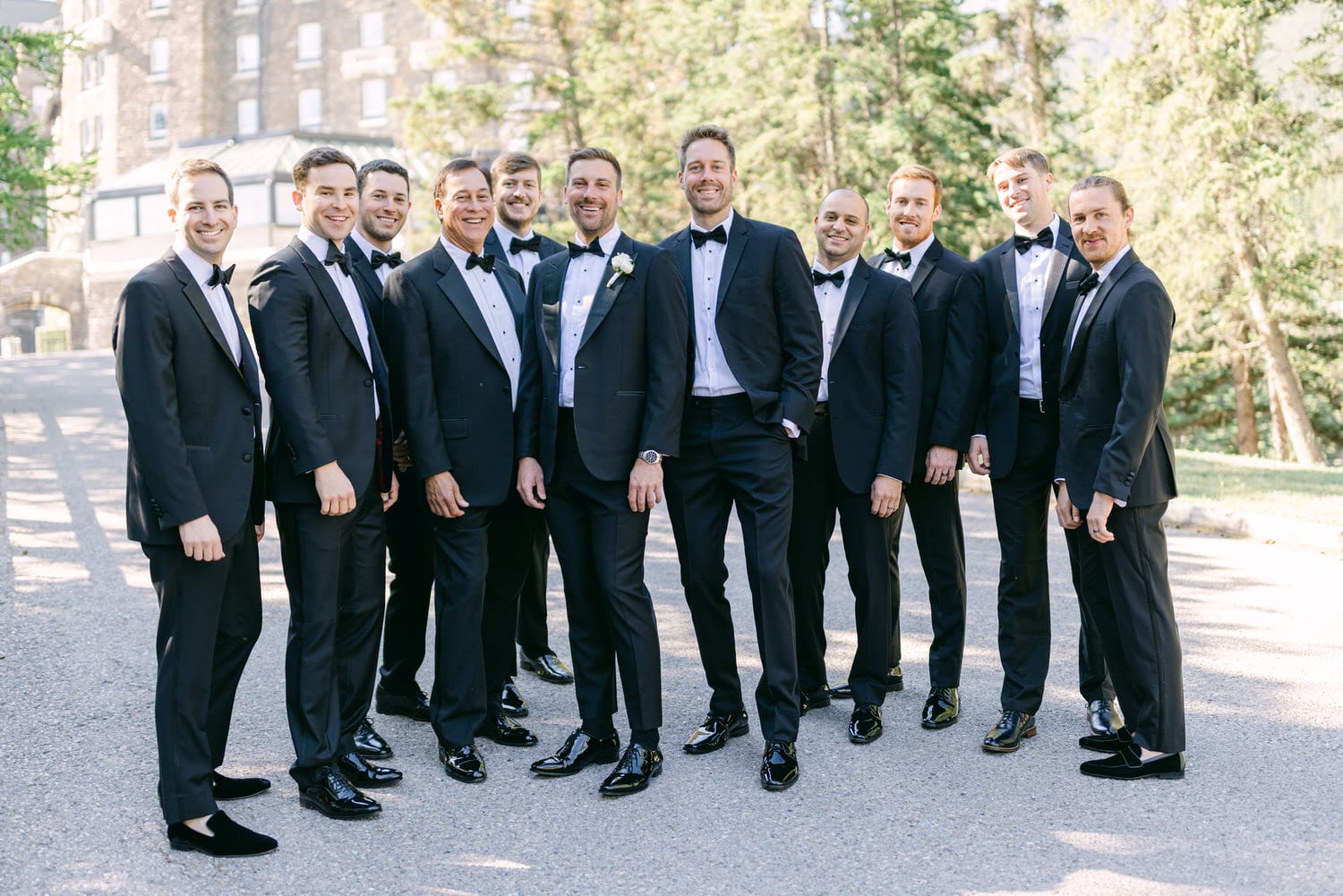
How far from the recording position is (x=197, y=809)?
→ 4145 millimetres

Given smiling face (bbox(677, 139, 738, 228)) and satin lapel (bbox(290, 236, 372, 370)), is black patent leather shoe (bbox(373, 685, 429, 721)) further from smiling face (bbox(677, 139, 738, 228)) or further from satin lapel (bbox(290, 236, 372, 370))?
smiling face (bbox(677, 139, 738, 228))

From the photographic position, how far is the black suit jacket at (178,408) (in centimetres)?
405

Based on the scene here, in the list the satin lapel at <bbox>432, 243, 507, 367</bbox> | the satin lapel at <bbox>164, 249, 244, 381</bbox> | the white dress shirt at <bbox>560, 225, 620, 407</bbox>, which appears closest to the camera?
the satin lapel at <bbox>164, 249, 244, 381</bbox>

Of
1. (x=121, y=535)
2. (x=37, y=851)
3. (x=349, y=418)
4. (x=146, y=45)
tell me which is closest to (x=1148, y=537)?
(x=349, y=418)

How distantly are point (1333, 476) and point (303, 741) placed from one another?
1278cm

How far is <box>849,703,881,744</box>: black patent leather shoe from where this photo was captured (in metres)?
5.27

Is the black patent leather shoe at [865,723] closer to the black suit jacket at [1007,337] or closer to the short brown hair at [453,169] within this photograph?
the black suit jacket at [1007,337]

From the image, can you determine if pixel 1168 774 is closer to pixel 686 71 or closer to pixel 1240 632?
pixel 1240 632

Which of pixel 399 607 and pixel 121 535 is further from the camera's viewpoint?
pixel 121 535

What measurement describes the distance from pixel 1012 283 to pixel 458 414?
8.64ft

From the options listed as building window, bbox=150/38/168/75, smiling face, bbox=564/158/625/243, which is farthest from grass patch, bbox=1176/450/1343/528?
building window, bbox=150/38/168/75

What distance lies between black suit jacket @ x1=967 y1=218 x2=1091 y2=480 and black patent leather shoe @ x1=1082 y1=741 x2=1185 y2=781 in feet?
4.40

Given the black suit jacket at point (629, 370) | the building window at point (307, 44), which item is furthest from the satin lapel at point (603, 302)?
the building window at point (307, 44)

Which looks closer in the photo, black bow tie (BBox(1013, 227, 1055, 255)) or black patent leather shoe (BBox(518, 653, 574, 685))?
black bow tie (BBox(1013, 227, 1055, 255))
